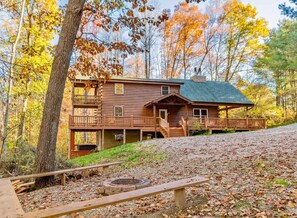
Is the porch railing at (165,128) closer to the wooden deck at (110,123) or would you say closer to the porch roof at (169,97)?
the wooden deck at (110,123)

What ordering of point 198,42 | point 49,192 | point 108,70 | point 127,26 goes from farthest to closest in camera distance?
point 198,42
point 108,70
point 127,26
point 49,192

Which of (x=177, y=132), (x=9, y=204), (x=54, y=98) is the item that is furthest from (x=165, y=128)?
(x=9, y=204)

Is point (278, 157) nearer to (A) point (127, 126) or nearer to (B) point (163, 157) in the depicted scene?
(B) point (163, 157)

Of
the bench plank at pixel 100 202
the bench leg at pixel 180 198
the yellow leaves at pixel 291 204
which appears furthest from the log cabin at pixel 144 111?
the yellow leaves at pixel 291 204

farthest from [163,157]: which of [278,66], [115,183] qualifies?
[278,66]

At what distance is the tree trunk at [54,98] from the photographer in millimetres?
5676

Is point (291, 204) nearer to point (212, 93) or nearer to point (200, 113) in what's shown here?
point (200, 113)

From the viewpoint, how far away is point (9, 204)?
3.01 metres

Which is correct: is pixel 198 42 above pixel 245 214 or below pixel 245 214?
above

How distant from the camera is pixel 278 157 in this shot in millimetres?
5375

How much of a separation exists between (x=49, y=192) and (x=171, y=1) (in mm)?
27433

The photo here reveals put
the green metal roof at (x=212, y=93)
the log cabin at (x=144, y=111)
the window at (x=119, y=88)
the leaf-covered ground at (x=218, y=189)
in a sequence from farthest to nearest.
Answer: the green metal roof at (x=212, y=93), the window at (x=119, y=88), the log cabin at (x=144, y=111), the leaf-covered ground at (x=218, y=189)

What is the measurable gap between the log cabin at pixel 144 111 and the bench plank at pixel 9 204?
12.5 meters

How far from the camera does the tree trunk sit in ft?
18.6
